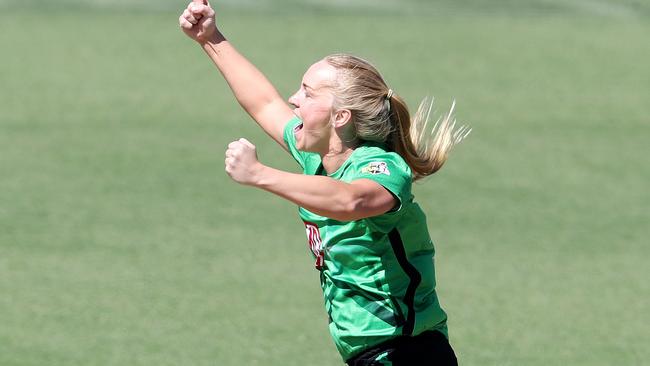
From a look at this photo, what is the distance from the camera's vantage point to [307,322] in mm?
7512

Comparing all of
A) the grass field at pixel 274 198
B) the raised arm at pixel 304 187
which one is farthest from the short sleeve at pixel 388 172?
the grass field at pixel 274 198

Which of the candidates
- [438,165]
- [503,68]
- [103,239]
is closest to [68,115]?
[103,239]

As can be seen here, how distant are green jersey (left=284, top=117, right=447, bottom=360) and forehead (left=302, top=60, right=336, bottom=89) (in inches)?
10.6

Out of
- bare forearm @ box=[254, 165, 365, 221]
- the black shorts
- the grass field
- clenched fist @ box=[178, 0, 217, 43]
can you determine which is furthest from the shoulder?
the grass field

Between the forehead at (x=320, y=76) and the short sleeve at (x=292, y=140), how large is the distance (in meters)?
0.51

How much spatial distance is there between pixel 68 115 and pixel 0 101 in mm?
730

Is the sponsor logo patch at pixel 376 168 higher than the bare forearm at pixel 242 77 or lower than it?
higher

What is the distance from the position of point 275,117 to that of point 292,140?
0.22 meters

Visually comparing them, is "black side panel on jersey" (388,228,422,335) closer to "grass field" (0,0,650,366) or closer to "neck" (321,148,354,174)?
"neck" (321,148,354,174)

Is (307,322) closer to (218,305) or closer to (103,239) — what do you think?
(218,305)

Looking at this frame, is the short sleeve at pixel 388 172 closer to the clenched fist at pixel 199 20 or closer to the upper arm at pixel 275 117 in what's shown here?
the upper arm at pixel 275 117

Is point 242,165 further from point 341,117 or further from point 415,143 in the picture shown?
point 415,143

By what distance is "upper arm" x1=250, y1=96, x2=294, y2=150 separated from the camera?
17.9 ft

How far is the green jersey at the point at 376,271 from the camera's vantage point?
15.5ft
